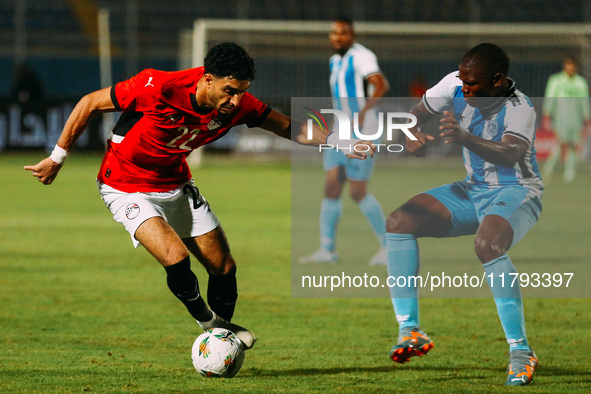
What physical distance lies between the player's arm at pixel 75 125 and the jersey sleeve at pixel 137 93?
0.05 m

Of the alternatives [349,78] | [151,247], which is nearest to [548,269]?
[349,78]

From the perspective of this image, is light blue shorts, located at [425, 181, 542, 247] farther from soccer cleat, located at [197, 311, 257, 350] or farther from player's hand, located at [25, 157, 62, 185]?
player's hand, located at [25, 157, 62, 185]

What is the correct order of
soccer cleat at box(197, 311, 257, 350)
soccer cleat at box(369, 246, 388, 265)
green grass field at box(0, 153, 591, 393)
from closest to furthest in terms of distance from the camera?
green grass field at box(0, 153, 591, 393) → soccer cleat at box(197, 311, 257, 350) → soccer cleat at box(369, 246, 388, 265)

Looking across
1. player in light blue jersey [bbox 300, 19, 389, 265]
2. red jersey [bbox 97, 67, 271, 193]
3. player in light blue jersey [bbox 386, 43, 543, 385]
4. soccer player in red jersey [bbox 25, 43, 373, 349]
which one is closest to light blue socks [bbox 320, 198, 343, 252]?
player in light blue jersey [bbox 300, 19, 389, 265]

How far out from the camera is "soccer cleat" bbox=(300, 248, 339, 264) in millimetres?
8609

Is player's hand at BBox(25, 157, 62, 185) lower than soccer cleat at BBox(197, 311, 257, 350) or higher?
higher

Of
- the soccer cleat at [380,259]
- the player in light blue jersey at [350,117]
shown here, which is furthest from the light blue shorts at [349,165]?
the soccer cleat at [380,259]

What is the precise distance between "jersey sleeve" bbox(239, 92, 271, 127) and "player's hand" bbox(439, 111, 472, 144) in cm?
109

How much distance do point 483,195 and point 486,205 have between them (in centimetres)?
6

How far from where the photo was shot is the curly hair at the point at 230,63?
4551 mm

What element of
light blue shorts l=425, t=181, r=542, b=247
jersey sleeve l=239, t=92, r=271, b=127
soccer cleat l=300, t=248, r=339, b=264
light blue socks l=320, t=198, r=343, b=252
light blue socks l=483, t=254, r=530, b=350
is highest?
jersey sleeve l=239, t=92, r=271, b=127

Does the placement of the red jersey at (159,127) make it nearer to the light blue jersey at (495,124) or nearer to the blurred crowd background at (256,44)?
the light blue jersey at (495,124)

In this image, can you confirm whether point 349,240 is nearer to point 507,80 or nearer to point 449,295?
point 449,295

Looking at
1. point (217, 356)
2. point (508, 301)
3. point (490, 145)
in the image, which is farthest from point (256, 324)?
point (490, 145)
